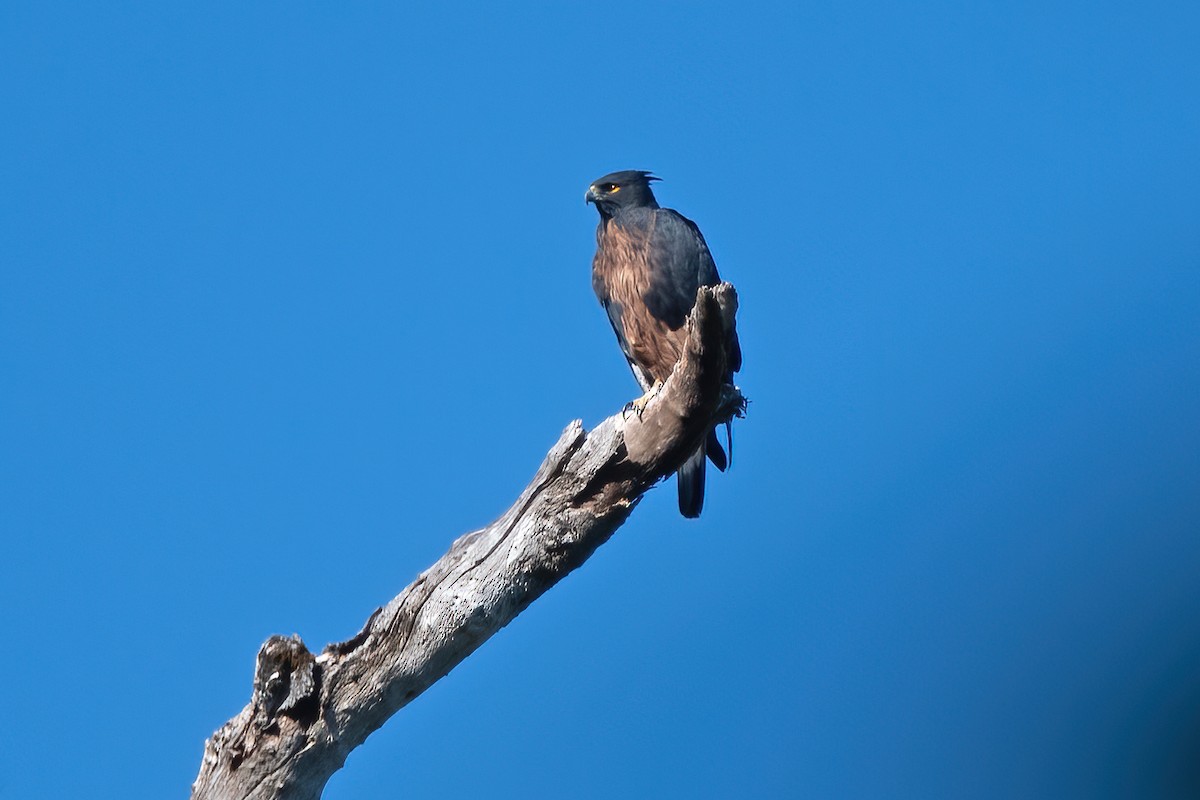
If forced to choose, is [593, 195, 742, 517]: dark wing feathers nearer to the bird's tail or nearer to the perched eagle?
the perched eagle

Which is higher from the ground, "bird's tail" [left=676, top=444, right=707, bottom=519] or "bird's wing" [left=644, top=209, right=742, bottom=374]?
"bird's wing" [left=644, top=209, right=742, bottom=374]

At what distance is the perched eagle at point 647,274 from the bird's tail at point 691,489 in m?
0.59

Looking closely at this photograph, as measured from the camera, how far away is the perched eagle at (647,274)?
630 cm

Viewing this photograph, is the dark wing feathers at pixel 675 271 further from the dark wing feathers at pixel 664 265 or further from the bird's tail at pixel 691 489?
the bird's tail at pixel 691 489

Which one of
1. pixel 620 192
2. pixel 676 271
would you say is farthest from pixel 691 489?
pixel 620 192

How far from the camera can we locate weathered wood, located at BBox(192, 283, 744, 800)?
11.8ft

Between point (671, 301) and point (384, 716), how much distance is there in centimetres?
305

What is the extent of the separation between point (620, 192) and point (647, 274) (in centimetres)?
79

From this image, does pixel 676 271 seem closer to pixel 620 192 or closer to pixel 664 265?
pixel 664 265

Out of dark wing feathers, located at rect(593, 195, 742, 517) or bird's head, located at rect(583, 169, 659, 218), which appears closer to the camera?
dark wing feathers, located at rect(593, 195, 742, 517)

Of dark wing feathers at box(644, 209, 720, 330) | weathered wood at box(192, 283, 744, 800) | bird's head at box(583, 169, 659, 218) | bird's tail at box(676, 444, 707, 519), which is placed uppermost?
bird's head at box(583, 169, 659, 218)

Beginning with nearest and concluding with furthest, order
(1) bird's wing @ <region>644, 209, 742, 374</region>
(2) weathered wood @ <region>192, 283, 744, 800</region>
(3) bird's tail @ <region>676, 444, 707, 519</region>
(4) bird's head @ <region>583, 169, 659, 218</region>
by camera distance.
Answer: (2) weathered wood @ <region>192, 283, 744, 800</region>, (3) bird's tail @ <region>676, 444, 707, 519</region>, (1) bird's wing @ <region>644, 209, 742, 374</region>, (4) bird's head @ <region>583, 169, 659, 218</region>

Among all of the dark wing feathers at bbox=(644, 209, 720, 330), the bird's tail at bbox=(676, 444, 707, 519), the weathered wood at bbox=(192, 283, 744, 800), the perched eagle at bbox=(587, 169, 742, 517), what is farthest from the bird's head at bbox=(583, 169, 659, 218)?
the weathered wood at bbox=(192, 283, 744, 800)

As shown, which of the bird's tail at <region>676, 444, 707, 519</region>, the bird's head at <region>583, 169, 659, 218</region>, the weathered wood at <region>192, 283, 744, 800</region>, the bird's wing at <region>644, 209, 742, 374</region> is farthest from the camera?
the bird's head at <region>583, 169, 659, 218</region>
